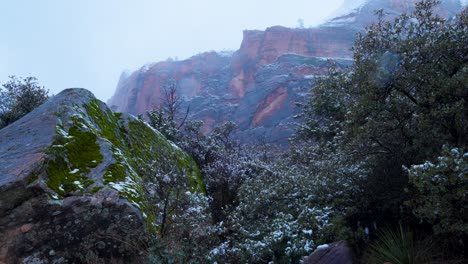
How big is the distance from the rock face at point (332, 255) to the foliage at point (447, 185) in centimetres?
124

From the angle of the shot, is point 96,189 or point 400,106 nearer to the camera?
point 96,189

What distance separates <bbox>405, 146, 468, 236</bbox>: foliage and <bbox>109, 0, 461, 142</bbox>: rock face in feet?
134

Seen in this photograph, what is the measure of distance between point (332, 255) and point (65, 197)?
408 cm

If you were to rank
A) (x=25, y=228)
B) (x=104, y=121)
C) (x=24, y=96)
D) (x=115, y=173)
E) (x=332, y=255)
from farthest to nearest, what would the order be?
(x=24, y=96)
(x=104, y=121)
(x=115, y=173)
(x=332, y=255)
(x=25, y=228)

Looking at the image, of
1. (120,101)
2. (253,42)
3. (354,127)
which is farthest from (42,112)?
(120,101)

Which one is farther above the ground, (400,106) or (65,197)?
(65,197)

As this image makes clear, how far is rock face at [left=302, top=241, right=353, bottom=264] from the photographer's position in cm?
522

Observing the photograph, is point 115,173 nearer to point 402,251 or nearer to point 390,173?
point 402,251

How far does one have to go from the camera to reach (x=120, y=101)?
95.2 metres

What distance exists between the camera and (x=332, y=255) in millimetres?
5277

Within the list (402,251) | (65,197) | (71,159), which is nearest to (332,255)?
(402,251)

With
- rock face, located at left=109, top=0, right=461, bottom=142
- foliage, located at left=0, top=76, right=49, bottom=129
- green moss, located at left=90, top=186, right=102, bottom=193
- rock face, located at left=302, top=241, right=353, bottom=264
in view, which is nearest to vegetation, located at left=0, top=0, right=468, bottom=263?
green moss, located at left=90, top=186, right=102, bottom=193

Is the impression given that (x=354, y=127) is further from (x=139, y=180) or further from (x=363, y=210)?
(x=139, y=180)

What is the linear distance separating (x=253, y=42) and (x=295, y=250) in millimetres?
70093
